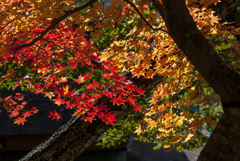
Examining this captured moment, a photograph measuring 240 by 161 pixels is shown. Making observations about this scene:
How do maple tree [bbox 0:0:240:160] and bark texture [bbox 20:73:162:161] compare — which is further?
bark texture [bbox 20:73:162:161]

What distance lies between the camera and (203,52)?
4.02 ft

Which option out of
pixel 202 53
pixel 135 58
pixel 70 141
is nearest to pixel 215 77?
pixel 202 53

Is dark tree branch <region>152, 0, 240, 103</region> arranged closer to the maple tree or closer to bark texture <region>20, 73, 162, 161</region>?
the maple tree

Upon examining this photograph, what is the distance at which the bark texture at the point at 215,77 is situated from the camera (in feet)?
3.67

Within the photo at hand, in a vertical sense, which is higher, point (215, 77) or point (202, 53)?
point (202, 53)

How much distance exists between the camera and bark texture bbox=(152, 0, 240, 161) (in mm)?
1120

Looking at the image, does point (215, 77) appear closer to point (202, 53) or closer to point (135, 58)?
point (202, 53)

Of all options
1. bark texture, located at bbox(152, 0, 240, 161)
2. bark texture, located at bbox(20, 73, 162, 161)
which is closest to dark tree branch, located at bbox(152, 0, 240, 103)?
bark texture, located at bbox(152, 0, 240, 161)

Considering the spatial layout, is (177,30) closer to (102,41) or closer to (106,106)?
(106,106)

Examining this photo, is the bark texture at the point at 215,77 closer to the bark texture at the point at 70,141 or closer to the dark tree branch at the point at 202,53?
the dark tree branch at the point at 202,53

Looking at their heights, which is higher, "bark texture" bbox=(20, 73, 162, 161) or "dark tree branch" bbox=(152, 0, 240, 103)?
"dark tree branch" bbox=(152, 0, 240, 103)

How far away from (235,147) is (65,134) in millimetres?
1960

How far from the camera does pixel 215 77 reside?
120cm

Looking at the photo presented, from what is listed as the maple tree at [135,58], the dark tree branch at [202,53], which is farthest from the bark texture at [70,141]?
the dark tree branch at [202,53]
